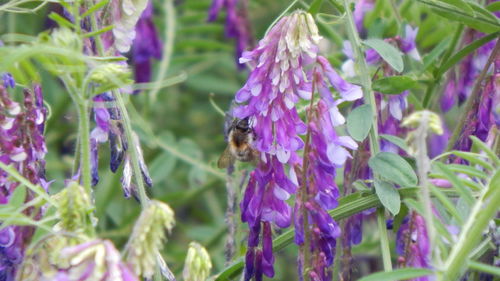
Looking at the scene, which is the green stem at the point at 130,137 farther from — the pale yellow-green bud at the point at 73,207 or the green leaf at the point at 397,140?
the green leaf at the point at 397,140

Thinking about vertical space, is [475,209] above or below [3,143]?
below

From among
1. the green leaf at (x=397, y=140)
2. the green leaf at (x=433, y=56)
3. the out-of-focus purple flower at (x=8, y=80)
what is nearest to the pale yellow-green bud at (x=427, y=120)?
the green leaf at (x=397, y=140)

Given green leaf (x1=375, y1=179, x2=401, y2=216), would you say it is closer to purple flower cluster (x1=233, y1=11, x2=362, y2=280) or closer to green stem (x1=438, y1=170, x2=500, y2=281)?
purple flower cluster (x1=233, y1=11, x2=362, y2=280)

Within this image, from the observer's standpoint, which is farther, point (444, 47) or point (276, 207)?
point (444, 47)

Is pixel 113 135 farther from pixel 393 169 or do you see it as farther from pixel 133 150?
pixel 393 169

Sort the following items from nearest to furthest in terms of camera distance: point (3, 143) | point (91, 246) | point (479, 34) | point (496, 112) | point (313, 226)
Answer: point (91, 246)
point (3, 143)
point (313, 226)
point (496, 112)
point (479, 34)

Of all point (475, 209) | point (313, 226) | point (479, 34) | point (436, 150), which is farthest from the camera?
point (436, 150)

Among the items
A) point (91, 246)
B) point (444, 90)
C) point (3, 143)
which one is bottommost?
point (91, 246)

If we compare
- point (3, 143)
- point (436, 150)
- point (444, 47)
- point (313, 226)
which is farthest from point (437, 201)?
point (436, 150)

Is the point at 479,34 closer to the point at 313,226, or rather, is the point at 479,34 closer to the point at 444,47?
the point at 444,47
